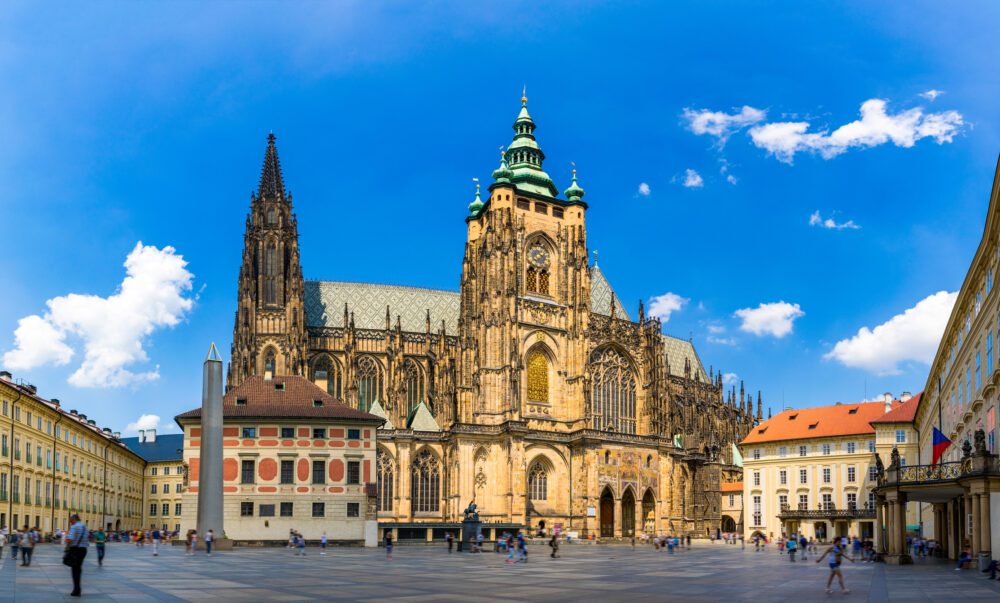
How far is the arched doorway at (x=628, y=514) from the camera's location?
92688 mm

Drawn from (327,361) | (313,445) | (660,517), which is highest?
(327,361)

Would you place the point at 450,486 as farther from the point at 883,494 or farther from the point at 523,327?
the point at 883,494

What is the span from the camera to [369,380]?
9575cm

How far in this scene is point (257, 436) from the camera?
209ft

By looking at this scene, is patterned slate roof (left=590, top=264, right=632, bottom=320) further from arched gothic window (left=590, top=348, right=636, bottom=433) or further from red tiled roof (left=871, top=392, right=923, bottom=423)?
red tiled roof (left=871, top=392, right=923, bottom=423)

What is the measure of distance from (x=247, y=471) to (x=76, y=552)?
41.7 m

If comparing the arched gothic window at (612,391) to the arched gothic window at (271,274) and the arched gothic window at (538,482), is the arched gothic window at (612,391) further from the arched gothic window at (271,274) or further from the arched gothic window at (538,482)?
the arched gothic window at (271,274)

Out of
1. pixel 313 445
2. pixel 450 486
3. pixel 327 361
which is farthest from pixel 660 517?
pixel 313 445

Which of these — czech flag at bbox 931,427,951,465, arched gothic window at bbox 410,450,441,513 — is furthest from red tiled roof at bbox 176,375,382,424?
czech flag at bbox 931,427,951,465

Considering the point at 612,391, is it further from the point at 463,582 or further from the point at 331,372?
the point at 463,582

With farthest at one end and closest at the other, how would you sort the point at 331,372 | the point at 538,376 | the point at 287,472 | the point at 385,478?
the point at 331,372, the point at 538,376, the point at 385,478, the point at 287,472

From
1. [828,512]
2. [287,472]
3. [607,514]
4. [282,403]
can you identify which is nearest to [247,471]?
[287,472]

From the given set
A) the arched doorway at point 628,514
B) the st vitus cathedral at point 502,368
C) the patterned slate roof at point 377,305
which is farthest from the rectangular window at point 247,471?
the arched doorway at point 628,514

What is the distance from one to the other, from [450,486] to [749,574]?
5267cm
